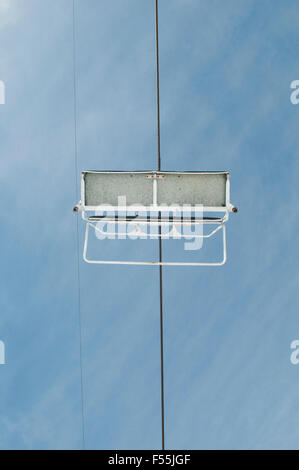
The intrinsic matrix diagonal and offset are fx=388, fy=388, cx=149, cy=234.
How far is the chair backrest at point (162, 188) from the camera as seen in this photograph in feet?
19.2

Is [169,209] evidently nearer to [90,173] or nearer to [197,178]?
[197,178]

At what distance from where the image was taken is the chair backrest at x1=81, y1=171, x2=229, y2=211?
5.85 m

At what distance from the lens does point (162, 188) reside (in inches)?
232
